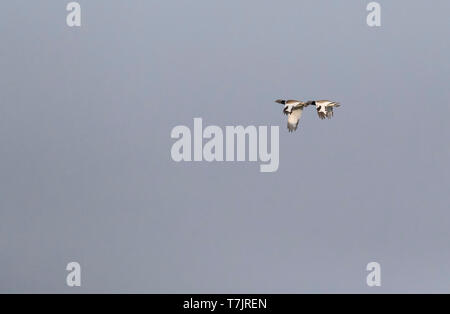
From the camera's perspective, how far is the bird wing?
8.05m

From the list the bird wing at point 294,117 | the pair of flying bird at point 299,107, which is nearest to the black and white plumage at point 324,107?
the pair of flying bird at point 299,107

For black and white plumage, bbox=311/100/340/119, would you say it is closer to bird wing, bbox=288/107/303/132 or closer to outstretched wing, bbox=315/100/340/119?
outstretched wing, bbox=315/100/340/119

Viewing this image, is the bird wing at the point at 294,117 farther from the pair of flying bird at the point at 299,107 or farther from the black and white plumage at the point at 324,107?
the black and white plumage at the point at 324,107

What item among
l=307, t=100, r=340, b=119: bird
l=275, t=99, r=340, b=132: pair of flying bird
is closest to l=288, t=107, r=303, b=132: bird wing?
l=275, t=99, r=340, b=132: pair of flying bird

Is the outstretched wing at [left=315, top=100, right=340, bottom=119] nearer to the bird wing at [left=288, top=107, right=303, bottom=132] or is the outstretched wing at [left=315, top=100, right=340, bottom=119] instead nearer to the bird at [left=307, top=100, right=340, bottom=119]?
the bird at [left=307, top=100, right=340, bottom=119]

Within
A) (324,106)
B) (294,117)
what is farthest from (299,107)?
(324,106)

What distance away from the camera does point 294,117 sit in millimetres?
8070

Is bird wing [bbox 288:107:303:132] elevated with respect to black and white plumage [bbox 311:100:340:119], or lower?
lower

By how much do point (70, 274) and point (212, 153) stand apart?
4.93ft

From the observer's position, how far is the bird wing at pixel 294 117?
8.05m

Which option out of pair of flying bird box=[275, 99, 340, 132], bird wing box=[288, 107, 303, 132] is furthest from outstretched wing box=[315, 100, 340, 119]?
bird wing box=[288, 107, 303, 132]
